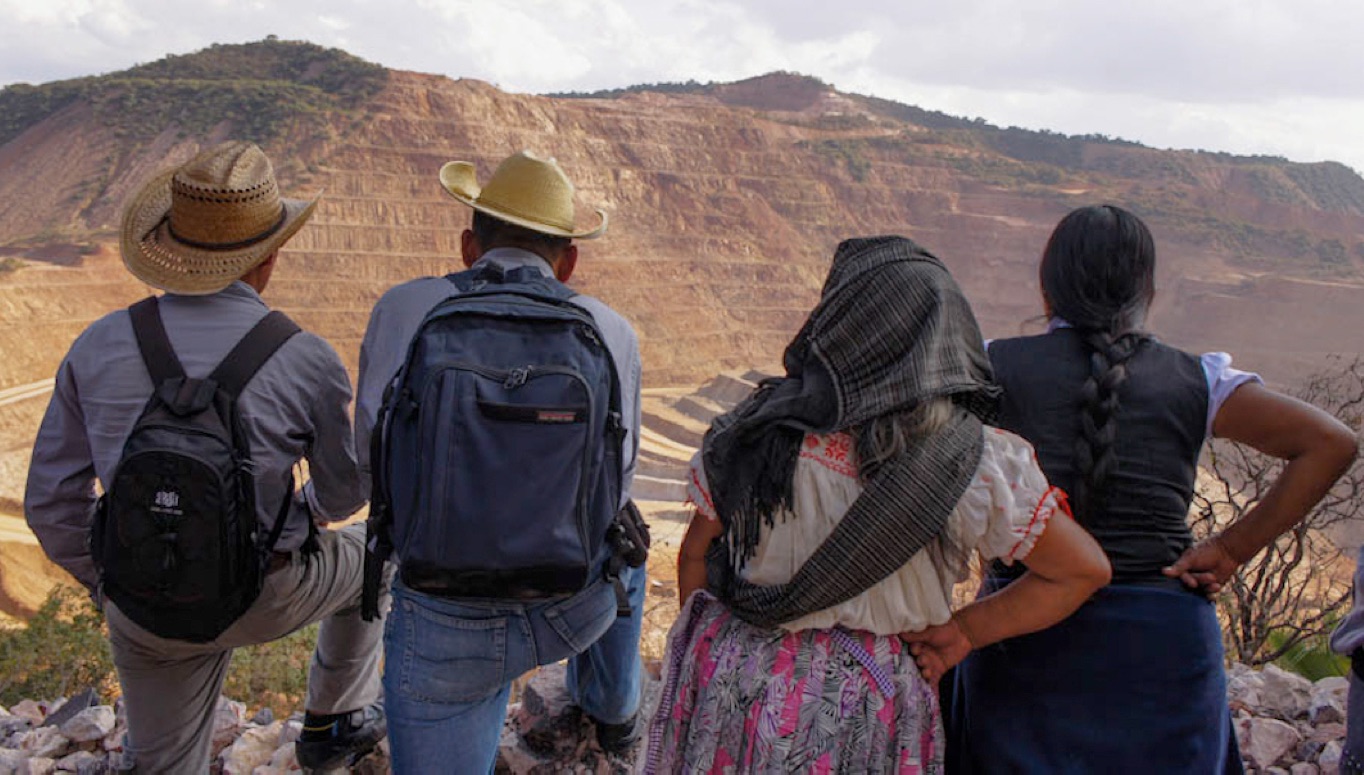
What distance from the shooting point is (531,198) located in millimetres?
2303

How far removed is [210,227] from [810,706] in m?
1.80

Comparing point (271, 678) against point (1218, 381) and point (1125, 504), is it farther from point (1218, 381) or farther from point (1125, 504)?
point (1218, 381)

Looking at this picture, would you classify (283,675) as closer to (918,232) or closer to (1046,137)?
(918,232)

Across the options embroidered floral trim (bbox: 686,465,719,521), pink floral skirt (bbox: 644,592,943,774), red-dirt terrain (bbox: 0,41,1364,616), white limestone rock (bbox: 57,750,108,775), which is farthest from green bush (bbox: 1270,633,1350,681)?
red-dirt terrain (bbox: 0,41,1364,616)

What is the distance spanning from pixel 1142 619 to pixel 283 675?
5.41 meters

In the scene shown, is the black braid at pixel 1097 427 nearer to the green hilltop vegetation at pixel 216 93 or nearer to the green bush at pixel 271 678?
the green bush at pixel 271 678

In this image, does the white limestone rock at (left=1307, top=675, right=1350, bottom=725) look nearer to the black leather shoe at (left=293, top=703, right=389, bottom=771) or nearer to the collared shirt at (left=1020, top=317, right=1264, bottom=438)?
the collared shirt at (left=1020, top=317, right=1264, bottom=438)

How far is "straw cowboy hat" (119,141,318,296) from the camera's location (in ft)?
7.29

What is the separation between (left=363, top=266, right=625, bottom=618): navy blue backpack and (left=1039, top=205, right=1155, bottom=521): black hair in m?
0.93

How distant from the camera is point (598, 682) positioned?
2713 millimetres

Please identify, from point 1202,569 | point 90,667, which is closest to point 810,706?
point 1202,569

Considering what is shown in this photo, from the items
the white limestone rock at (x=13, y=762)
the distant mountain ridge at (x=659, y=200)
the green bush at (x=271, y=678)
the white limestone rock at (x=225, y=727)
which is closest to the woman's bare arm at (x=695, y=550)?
the white limestone rock at (x=225, y=727)

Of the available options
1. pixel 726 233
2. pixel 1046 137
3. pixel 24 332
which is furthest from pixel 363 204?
pixel 1046 137

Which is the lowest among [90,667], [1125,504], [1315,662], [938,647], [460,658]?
[90,667]
